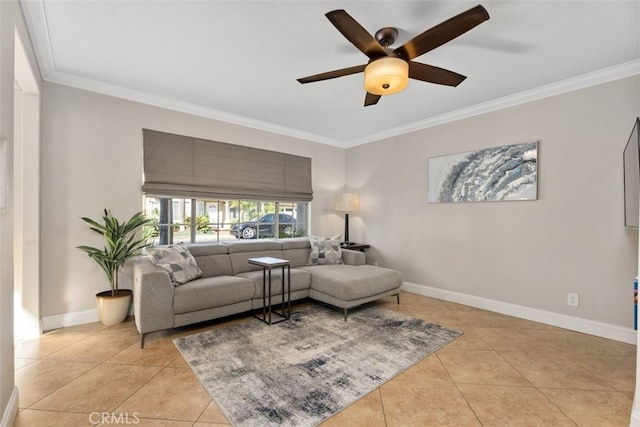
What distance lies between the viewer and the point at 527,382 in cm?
211

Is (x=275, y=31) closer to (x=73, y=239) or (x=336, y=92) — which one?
(x=336, y=92)

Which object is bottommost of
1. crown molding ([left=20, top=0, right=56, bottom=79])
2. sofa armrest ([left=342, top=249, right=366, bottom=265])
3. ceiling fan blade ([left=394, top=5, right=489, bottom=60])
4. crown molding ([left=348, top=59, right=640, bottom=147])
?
sofa armrest ([left=342, top=249, right=366, bottom=265])

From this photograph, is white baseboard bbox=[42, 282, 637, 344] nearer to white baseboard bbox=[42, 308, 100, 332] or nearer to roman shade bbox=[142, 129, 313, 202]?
white baseboard bbox=[42, 308, 100, 332]

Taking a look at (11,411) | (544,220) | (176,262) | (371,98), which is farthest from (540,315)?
(11,411)

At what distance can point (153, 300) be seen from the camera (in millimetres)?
2645

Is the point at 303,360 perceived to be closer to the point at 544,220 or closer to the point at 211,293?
the point at 211,293

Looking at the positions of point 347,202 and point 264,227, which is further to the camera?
point 347,202

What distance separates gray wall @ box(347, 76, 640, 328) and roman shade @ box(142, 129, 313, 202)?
1.76 m

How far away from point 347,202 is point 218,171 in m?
2.13

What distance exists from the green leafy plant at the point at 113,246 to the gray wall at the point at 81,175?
111mm

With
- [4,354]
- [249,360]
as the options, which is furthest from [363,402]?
[4,354]

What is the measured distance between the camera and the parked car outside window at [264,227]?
4.40 m

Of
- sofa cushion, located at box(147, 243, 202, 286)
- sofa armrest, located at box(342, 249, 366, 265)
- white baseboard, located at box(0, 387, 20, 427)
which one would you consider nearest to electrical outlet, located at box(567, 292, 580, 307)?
sofa armrest, located at box(342, 249, 366, 265)

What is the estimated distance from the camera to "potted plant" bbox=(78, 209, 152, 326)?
3045 mm
